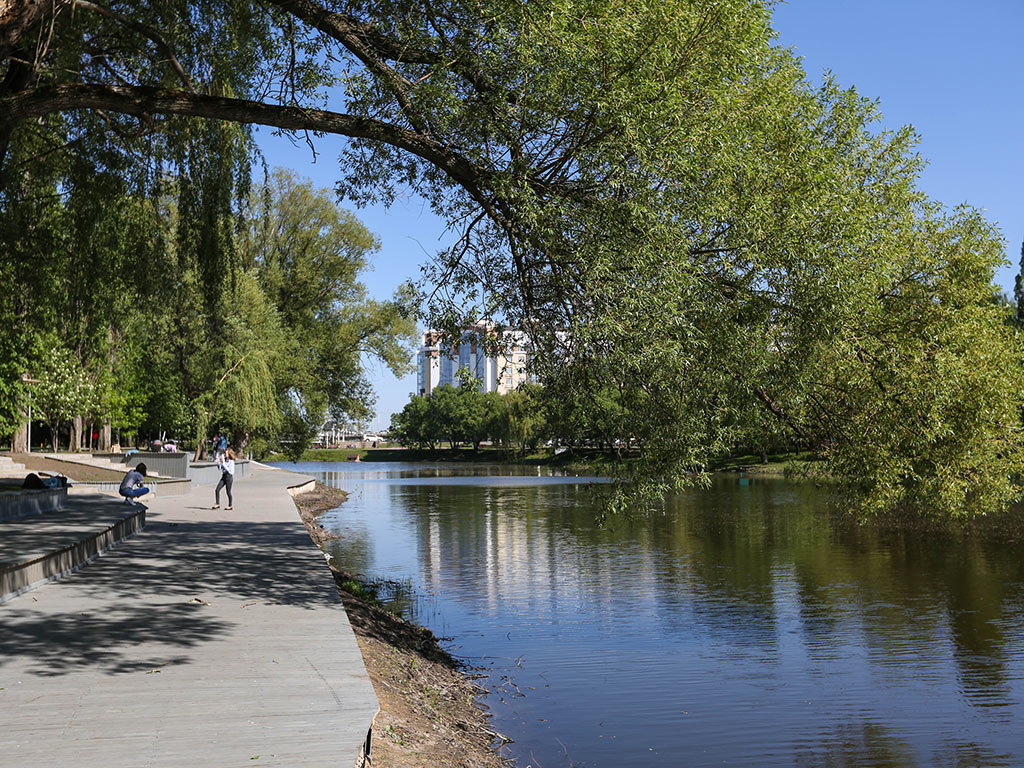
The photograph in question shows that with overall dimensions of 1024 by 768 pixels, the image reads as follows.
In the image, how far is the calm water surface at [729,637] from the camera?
9.52 meters

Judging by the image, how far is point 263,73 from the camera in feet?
37.8

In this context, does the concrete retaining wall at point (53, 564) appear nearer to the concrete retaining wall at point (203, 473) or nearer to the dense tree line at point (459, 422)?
the concrete retaining wall at point (203, 473)

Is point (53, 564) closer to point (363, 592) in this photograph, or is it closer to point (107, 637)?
point (107, 637)

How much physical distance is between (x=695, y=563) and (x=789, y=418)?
8.65 m

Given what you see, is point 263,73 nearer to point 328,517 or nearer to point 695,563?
point 695,563

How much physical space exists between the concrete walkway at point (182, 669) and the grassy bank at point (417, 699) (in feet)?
1.70

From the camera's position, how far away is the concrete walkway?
5.29 meters

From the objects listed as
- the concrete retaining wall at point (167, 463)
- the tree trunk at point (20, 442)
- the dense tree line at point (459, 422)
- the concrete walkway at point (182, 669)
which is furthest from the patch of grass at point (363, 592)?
the dense tree line at point (459, 422)

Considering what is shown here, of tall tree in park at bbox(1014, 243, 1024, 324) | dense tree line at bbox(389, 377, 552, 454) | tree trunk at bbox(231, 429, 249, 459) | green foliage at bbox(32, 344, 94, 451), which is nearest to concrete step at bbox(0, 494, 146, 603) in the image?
green foliage at bbox(32, 344, 94, 451)

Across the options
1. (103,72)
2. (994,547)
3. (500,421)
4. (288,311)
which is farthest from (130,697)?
(500,421)

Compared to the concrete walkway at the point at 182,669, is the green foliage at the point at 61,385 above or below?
above

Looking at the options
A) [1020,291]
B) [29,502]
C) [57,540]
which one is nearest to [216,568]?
[57,540]

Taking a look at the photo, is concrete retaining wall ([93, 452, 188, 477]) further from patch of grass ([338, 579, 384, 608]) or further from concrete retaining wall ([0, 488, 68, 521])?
patch of grass ([338, 579, 384, 608])

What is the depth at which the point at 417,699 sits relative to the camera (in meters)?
8.54
